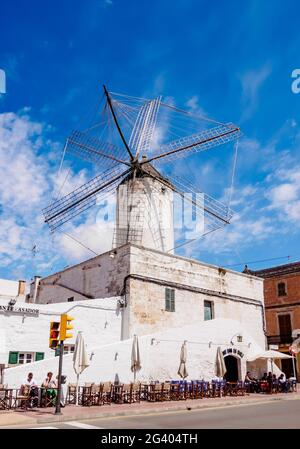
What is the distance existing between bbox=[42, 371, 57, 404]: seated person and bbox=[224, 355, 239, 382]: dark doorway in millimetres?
12446

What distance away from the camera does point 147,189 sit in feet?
96.2

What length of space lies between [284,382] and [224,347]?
3549 millimetres

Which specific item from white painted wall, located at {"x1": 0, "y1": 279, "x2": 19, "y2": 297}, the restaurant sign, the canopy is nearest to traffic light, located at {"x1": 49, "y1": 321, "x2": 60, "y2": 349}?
the restaurant sign

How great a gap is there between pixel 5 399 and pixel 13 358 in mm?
3945

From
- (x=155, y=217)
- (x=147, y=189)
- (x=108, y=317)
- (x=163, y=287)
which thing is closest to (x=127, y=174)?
(x=147, y=189)

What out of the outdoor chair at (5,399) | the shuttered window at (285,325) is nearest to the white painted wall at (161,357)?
the outdoor chair at (5,399)

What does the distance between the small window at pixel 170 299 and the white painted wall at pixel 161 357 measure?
6.87ft

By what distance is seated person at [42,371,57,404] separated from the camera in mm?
14750

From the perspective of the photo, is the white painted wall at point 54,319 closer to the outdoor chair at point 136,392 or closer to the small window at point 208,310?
the outdoor chair at point 136,392

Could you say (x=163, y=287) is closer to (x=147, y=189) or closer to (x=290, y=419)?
(x=147, y=189)

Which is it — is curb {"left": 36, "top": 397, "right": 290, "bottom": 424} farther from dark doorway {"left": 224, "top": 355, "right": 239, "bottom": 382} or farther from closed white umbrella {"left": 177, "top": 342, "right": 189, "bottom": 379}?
dark doorway {"left": 224, "top": 355, "right": 239, "bottom": 382}

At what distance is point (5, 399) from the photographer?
13.7 meters

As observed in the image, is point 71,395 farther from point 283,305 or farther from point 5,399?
point 283,305

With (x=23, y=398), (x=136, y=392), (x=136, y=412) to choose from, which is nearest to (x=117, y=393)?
(x=136, y=392)
